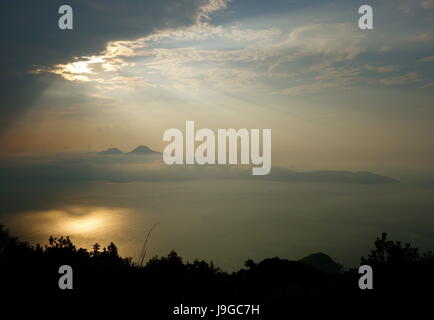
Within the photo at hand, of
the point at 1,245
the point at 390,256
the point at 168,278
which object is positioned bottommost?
the point at 1,245

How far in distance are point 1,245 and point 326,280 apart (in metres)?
29.2

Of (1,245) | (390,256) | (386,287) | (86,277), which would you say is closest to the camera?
(386,287)

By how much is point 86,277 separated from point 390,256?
53.2 feet

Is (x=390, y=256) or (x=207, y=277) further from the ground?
(x=207, y=277)

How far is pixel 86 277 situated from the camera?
10.8 m
